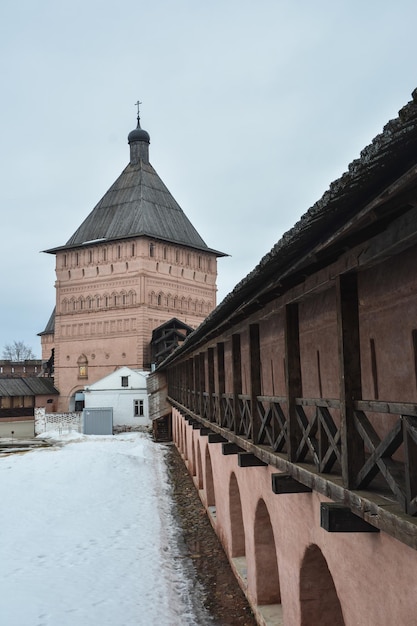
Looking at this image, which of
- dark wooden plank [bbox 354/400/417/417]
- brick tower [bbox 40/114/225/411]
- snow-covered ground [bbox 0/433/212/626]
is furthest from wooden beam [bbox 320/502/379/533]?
brick tower [bbox 40/114/225/411]

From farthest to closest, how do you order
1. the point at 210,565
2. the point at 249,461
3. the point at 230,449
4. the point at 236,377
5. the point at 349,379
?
the point at 210,565, the point at 230,449, the point at 236,377, the point at 249,461, the point at 349,379

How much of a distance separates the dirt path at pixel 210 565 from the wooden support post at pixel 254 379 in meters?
3.09

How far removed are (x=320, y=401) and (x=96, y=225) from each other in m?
45.7

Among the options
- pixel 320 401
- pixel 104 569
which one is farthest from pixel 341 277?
pixel 104 569

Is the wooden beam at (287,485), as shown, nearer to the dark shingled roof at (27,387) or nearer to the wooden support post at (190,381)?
the wooden support post at (190,381)

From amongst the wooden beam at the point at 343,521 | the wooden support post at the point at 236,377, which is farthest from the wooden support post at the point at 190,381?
the wooden beam at the point at 343,521

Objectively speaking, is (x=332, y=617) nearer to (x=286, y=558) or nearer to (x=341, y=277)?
(x=286, y=558)

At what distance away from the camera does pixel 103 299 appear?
45219 millimetres

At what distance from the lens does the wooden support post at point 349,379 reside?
13.1 feet

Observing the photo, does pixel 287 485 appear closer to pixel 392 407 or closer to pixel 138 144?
pixel 392 407

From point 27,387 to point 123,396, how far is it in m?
9.22

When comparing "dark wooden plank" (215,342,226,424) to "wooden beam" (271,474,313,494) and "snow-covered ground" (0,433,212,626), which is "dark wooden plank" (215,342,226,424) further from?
"wooden beam" (271,474,313,494)

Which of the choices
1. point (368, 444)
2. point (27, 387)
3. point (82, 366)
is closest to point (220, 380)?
point (368, 444)

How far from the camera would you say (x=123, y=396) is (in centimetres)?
3934
